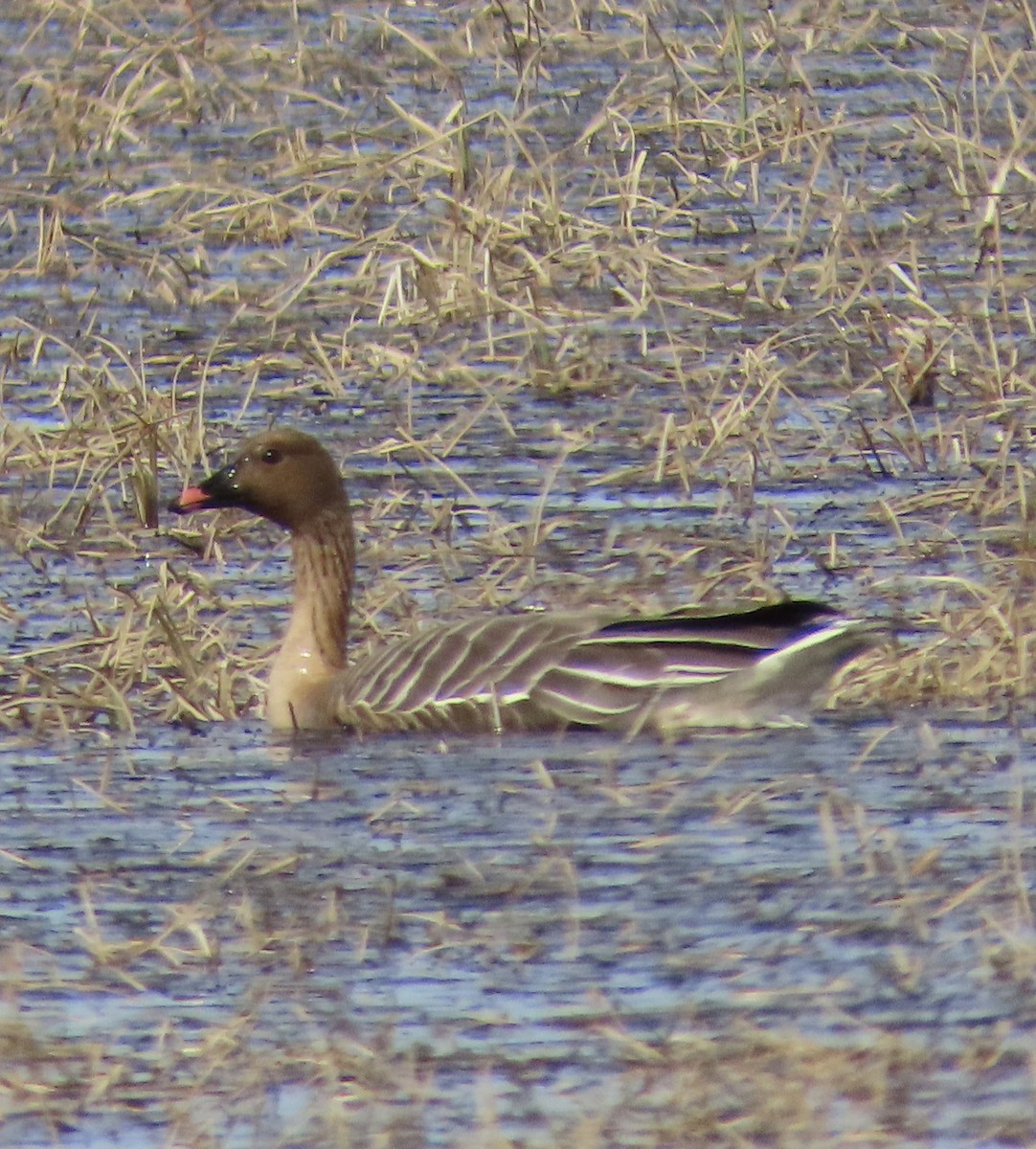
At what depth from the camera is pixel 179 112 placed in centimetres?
1641

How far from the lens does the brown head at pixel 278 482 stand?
9.81m

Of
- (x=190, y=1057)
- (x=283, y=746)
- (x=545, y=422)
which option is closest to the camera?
(x=190, y=1057)

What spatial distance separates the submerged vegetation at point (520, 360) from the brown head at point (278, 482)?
28 centimetres

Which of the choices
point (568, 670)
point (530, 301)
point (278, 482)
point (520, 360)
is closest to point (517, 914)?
point (568, 670)

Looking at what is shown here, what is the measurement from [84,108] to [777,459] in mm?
5690

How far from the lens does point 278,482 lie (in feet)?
32.3

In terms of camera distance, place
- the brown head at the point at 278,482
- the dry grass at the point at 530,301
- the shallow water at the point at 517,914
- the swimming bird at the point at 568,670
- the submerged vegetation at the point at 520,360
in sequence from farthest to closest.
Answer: the dry grass at the point at 530,301, the brown head at the point at 278,482, the swimming bird at the point at 568,670, the submerged vegetation at the point at 520,360, the shallow water at the point at 517,914

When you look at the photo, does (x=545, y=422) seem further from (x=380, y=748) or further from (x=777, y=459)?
(x=380, y=748)

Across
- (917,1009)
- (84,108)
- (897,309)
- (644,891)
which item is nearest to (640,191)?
(897,309)

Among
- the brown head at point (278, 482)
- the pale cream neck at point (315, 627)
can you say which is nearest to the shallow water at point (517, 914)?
the pale cream neck at point (315, 627)

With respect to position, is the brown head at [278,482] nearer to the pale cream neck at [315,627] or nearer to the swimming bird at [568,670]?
the pale cream neck at [315,627]

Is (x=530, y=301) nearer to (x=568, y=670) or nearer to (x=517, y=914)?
(x=568, y=670)

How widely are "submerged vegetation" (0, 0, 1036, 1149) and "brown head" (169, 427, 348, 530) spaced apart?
280 mm

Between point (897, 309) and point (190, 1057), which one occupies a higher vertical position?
point (897, 309)
